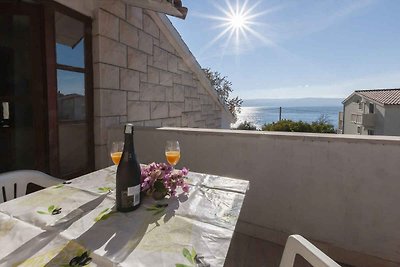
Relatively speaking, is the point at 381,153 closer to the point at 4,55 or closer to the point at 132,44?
the point at 132,44

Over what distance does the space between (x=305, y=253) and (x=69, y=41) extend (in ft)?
10.8

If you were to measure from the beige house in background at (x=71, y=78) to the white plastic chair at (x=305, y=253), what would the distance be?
2.71 metres

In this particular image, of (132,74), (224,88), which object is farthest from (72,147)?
(224,88)

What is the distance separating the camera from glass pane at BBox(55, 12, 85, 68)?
105 inches

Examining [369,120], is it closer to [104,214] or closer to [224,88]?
[224,88]

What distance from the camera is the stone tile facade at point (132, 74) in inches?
123

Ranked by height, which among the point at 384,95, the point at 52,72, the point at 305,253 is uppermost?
the point at 384,95

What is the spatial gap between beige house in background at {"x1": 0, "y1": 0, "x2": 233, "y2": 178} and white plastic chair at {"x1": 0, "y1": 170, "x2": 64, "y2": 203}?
101cm

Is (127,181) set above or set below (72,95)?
below

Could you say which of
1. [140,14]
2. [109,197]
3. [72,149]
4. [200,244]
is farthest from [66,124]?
[200,244]

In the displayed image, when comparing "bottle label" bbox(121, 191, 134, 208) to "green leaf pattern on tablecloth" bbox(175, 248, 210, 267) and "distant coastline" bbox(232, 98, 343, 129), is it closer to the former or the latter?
"green leaf pattern on tablecloth" bbox(175, 248, 210, 267)

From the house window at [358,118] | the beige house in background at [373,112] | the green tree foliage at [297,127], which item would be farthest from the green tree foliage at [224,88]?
the house window at [358,118]

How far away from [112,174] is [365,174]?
205 cm

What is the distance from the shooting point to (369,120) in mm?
20719
